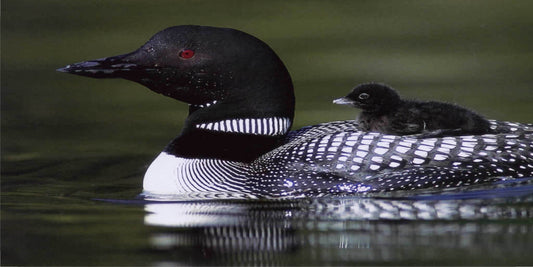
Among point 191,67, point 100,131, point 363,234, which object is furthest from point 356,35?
point 363,234

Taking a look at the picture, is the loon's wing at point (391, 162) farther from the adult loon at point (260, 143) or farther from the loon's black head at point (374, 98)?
the loon's black head at point (374, 98)

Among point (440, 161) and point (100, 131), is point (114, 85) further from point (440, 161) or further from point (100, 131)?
point (440, 161)

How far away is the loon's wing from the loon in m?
0.09

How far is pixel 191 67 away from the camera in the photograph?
594 centimetres

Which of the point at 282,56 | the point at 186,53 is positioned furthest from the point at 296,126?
the point at 186,53

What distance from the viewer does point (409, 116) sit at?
235 inches

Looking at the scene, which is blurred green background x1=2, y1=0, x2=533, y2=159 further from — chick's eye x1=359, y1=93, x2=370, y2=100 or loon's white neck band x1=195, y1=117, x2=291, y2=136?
chick's eye x1=359, y1=93, x2=370, y2=100

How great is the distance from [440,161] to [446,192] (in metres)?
0.16

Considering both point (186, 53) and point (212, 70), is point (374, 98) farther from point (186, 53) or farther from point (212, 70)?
point (186, 53)

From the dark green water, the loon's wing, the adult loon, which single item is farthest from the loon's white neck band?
the dark green water

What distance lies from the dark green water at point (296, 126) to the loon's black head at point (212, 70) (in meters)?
0.54

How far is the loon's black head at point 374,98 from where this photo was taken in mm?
6027

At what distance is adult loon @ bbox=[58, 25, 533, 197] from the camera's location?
5.68 meters

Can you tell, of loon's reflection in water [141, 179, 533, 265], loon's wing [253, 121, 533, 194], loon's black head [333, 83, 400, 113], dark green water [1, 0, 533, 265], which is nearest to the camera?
loon's reflection in water [141, 179, 533, 265]
